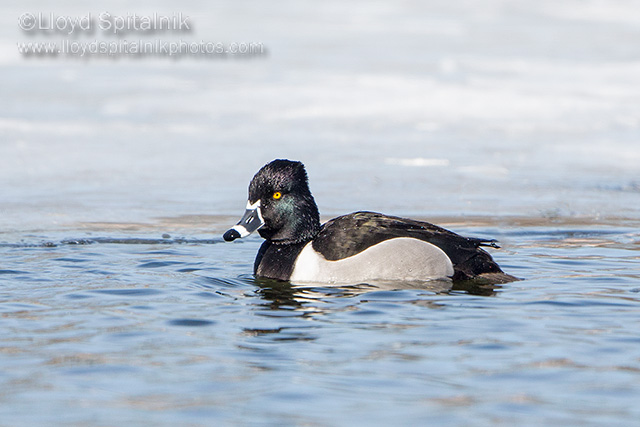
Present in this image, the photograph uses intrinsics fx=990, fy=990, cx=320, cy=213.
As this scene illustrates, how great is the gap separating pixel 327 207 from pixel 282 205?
2.73 m

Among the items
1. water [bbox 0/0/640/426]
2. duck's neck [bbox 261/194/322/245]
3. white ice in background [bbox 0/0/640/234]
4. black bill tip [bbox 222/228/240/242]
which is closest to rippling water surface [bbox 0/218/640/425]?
water [bbox 0/0/640/426]

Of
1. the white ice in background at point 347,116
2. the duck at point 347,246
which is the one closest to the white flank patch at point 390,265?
the duck at point 347,246

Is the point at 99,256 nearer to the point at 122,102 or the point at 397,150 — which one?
the point at 397,150

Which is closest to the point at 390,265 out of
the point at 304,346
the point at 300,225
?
the point at 300,225

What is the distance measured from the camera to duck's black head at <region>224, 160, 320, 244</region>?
23.4ft

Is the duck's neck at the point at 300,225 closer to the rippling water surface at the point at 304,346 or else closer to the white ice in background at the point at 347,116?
the rippling water surface at the point at 304,346

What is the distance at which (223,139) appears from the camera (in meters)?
13.1

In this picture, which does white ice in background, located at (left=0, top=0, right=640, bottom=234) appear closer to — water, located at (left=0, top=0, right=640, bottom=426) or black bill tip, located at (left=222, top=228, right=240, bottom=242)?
water, located at (left=0, top=0, right=640, bottom=426)

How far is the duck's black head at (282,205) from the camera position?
23.4 feet

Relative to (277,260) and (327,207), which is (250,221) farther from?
(327,207)

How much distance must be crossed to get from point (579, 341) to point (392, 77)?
443 inches

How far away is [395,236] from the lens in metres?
6.76

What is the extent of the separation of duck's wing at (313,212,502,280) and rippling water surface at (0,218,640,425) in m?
0.29

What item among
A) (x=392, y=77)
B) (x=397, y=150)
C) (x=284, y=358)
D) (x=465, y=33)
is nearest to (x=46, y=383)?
(x=284, y=358)
